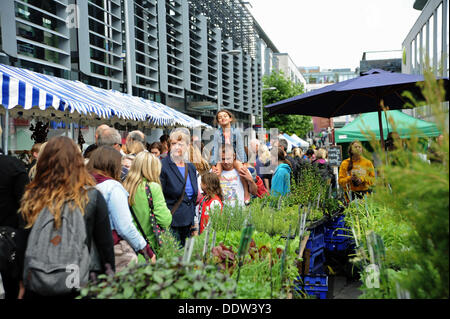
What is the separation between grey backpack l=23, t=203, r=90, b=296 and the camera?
2.46 metres

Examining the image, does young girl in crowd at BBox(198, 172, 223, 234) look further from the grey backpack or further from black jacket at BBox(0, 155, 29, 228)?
the grey backpack

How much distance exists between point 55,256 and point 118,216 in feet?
2.92

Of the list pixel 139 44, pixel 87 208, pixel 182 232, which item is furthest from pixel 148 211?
pixel 139 44

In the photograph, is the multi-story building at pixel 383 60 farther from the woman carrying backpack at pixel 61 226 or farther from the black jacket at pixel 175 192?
the woman carrying backpack at pixel 61 226

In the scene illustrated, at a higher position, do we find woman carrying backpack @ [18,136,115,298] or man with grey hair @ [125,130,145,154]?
man with grey hair @ [125,130,145,154]

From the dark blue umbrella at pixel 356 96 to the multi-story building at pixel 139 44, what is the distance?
7942 mm

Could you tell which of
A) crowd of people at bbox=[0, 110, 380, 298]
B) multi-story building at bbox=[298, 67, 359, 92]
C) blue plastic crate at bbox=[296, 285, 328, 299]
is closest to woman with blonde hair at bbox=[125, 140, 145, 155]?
crowd of people at bbox=[0, 110, 380, 298]

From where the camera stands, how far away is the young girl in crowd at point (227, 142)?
5.86 metres

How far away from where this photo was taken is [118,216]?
334 cm

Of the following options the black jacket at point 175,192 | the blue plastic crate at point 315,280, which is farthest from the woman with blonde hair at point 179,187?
the blue plastic crate at point 315,280

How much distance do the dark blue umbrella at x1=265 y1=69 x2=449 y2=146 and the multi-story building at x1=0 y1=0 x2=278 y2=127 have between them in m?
7.94

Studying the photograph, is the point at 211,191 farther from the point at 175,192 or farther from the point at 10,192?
the point at 10,192

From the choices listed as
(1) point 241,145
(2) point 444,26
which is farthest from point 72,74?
(2) point 444,26
